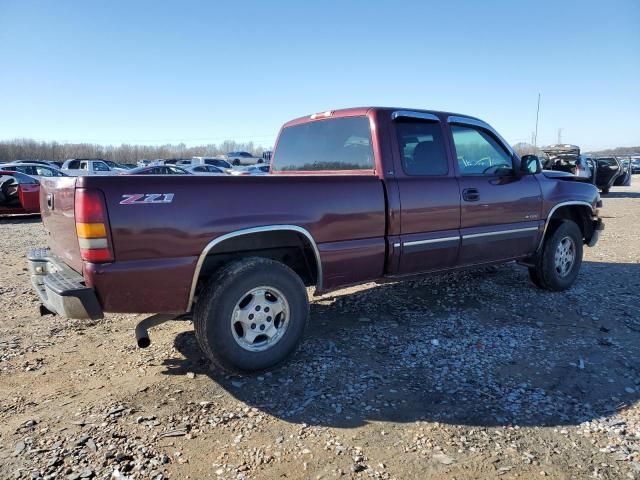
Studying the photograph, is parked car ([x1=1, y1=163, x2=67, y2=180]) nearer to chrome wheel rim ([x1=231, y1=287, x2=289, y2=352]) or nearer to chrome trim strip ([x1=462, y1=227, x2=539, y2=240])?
chrome wheel rim ([x1=231, y1=287, x2=289, y2=352])

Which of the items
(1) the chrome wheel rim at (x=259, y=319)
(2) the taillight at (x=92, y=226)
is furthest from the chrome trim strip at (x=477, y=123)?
(2) the taillight at (x=92, y=226)

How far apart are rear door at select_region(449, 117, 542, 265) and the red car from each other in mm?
12039

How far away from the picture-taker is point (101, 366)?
3.64 m

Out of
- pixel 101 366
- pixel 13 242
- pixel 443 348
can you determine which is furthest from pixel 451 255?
pixel 13 242

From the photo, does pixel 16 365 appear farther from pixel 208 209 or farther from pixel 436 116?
pixel 436 116

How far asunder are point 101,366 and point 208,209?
1665mm

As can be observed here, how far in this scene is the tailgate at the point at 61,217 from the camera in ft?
9.74

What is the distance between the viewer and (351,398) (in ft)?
10.3

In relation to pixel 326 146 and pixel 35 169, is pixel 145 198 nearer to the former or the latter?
pixel 326 146

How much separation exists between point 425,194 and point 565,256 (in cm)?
263

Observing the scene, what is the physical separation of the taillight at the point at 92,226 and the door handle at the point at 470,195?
3.13m

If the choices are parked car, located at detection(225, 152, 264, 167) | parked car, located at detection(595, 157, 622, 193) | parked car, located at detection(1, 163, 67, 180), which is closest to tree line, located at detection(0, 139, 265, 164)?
parked car, located at detection(225, 152, 264, 167)

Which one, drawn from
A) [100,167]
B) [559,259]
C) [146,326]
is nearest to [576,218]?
[559,259]

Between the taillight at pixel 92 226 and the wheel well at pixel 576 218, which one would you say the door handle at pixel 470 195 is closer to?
the wheel well at pixel 576 218
